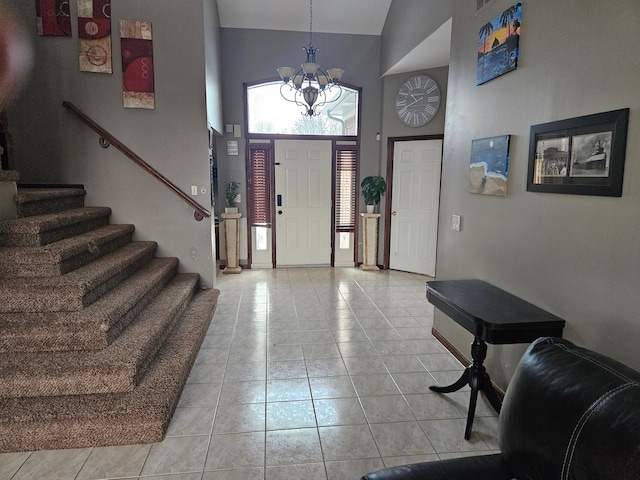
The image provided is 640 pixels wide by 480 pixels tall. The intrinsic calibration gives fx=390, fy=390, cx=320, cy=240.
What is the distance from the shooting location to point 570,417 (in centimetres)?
113

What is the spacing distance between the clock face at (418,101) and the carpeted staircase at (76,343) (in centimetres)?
427

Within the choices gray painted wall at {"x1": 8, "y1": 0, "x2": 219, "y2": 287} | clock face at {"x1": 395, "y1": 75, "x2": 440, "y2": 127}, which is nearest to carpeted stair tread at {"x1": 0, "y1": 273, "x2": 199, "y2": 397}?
gray painted wall at {"x1": 8, "y1": 0, "x2": 219, "y2": 287}

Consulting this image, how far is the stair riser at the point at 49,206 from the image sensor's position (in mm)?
2988

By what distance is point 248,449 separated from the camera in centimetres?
212

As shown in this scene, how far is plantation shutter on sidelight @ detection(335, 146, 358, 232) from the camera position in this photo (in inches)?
243

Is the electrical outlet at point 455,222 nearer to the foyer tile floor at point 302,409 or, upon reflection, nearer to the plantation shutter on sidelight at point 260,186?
the foyer tile floor at point 302,409

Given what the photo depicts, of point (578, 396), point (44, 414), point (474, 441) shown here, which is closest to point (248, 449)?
point (44, 414)

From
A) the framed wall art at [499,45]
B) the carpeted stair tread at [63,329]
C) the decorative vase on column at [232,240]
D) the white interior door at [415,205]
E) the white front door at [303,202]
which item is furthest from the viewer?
the white front door at [303,202]

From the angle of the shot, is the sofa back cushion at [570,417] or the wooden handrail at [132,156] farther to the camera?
the wooden handrail at [132,156]

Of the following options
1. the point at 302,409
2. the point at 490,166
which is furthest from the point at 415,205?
the point at 302,409

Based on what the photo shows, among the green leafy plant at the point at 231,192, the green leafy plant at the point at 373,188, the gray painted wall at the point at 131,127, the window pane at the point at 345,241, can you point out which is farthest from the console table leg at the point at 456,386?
the green leafy plant at the point at 231,192

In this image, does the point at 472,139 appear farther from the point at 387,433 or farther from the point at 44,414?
the point at 44,414

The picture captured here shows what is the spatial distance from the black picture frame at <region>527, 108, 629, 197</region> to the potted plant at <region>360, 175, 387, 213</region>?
3.67 metres

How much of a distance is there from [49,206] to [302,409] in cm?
269
